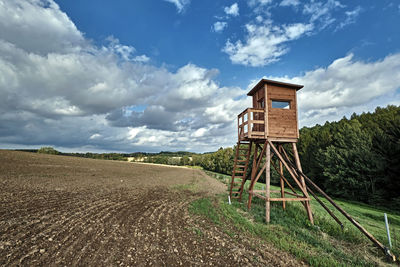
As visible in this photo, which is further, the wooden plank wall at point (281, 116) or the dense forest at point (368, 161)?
the dense forest at point (368, 161)

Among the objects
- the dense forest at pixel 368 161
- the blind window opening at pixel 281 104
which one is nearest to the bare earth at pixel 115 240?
the blind window opening at pixel 281 104

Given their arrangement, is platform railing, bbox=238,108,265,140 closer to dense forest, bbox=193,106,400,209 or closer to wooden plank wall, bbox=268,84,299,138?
wooden plank wall, bbox=268,84,299,138

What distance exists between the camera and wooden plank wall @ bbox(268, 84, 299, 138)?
12195 mm

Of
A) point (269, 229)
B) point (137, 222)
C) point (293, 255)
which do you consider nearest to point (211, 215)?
point (269, 229)

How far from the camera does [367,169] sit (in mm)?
26609

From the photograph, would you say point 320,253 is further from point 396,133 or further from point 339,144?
point 339,144

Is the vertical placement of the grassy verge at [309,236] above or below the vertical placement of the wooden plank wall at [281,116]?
below

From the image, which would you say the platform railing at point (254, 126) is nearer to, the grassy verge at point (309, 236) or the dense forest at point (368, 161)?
the grassy verge at point (309, 236)

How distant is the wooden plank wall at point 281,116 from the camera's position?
12.2m

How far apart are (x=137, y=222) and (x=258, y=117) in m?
10.8

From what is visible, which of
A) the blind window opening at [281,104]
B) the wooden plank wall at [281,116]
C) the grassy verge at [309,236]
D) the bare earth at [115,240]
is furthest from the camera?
the blind window opening at [281,104]

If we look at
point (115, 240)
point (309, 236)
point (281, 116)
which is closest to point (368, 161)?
point (281, 116)

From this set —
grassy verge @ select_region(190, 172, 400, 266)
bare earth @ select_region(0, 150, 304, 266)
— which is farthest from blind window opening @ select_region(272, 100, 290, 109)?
bare earth @ select_region(0, 150, 304, 266)

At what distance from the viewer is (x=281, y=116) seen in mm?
12320
